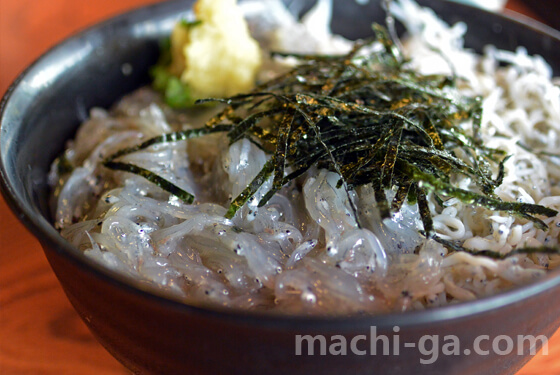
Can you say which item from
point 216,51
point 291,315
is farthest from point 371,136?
point 216,51

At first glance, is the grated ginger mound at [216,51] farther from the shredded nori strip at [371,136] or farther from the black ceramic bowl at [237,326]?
the black ceramic bowl at [237,326]

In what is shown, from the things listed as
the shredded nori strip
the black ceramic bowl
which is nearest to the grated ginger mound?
the shredded nori strip

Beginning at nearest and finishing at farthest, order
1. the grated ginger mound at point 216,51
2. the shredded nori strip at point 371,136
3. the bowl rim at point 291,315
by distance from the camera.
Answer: the bowl rim at point 291,315
the shredded nori strip at point 371,136
the grated ginger mound at point 216,51

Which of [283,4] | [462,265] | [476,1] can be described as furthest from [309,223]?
[476,1]

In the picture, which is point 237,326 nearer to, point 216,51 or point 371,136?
point 371,136

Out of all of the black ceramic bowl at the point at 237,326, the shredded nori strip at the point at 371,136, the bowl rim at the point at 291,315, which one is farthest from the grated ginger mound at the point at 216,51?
the bowl rim at the point at 291,315
